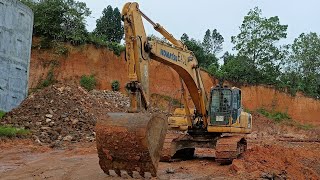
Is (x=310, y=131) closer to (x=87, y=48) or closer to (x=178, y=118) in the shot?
(x=87, y=48)

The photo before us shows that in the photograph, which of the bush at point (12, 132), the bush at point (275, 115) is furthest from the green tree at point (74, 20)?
the bush at point (12, 132)

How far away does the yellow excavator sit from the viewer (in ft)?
26.8

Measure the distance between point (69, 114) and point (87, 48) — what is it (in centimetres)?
1967

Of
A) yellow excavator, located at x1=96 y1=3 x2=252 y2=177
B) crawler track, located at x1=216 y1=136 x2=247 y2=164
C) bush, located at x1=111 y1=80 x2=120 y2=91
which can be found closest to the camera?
yellow excavator, located at x1=96 y1=3 x2=252 y2=177

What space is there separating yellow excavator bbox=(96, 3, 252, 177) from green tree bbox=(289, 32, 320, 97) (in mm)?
36618

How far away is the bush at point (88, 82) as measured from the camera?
126ft

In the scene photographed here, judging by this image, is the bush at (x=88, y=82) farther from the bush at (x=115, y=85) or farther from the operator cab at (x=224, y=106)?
the operator cab at (x=224, y=106)

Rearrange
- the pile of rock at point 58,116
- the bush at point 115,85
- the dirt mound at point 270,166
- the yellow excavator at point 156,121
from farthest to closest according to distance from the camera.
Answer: the bush at point 115,85 → the pile of rock at point 58,116 → the dirt mound at point 270,166 → the yellow excavator at point 156,121

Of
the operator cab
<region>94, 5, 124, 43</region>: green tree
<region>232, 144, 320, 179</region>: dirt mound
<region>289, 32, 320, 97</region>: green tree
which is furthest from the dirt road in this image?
<region>94, 5, 124, 43</region>: green tree

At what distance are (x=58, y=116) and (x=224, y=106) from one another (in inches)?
408

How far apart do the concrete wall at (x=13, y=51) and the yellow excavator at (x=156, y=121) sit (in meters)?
15.4

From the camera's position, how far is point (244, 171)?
11.5 metres

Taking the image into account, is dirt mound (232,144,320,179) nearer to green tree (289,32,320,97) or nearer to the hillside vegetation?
the hillside vegetation

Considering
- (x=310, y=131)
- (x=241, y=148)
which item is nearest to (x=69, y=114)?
(x=241, y=148)
